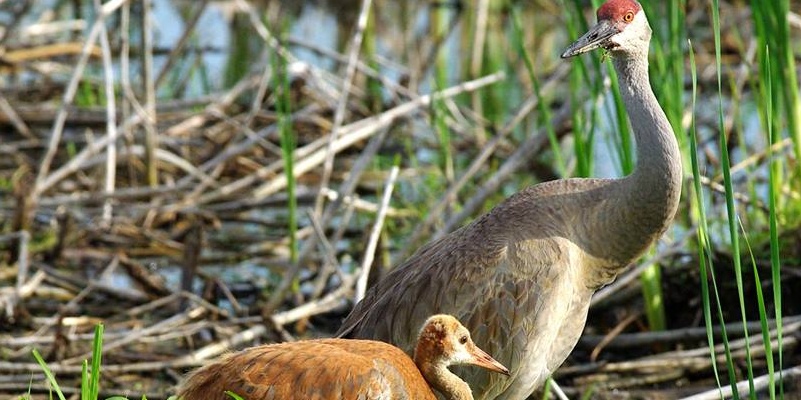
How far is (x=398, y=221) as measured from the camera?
7.97 metres

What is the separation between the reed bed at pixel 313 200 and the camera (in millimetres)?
5730

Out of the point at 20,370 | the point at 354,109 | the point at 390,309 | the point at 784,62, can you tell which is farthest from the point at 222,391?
the point at 354,109

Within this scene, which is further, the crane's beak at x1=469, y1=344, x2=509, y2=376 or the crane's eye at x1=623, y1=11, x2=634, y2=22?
the crane's eye at x1=623, y1=11, x2=634, y2=22

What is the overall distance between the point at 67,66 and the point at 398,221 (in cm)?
326

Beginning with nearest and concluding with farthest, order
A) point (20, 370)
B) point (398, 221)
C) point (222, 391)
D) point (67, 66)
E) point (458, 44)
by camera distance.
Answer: point (222, 391) < point (20, 370) < point (398, 221) < point (67, 66) < point (458, 44)

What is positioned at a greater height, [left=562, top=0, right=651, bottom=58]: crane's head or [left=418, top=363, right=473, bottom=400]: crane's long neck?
[left=562, top=0, right=651, bottom=58]: crane's head

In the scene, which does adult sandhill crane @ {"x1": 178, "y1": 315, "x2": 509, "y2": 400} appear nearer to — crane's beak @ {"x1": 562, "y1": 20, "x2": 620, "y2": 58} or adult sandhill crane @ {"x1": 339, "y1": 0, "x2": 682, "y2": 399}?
adult sandhill crane @ {"x1": 339, "y1": 0, "x2": 682, "y2": 399}

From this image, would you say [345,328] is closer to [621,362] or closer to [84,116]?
[621,362]

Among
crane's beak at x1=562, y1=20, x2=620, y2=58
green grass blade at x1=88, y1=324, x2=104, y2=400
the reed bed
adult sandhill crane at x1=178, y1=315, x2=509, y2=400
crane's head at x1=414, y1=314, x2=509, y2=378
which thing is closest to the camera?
green grass blade at x1=88, y1=324, x2=104, y2=400

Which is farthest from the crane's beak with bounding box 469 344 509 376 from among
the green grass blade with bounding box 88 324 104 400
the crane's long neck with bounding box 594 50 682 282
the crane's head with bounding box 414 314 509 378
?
the green grass blade with bounding box 88 324 104 400

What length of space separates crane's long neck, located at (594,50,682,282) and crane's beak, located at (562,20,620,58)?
11cm

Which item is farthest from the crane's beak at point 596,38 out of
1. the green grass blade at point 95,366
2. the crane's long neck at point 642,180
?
the green grass blade at point 95,366

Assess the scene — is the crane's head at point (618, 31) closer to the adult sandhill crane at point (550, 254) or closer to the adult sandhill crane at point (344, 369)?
the adult sandhill crane at point (550, 254)

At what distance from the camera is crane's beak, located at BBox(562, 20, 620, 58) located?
172 inches
